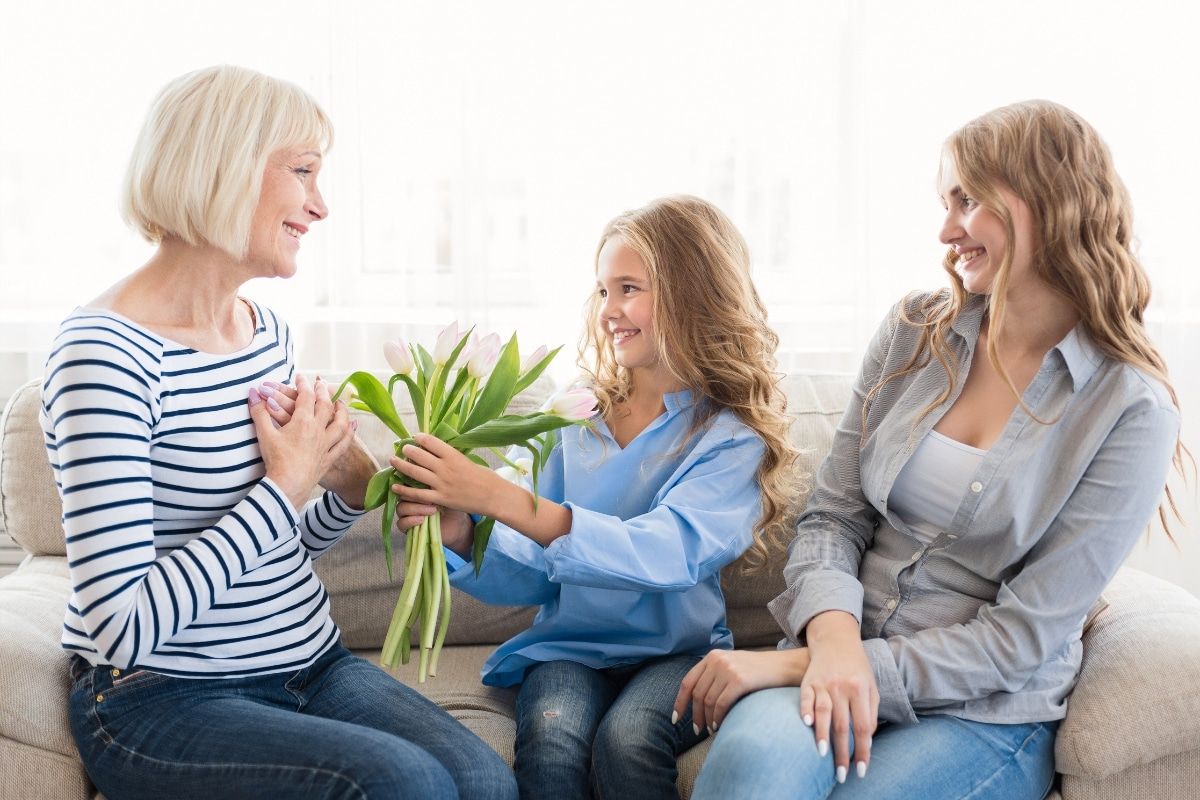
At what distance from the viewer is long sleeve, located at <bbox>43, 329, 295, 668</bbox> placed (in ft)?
4.18

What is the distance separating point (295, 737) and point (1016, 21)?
2.38 metres

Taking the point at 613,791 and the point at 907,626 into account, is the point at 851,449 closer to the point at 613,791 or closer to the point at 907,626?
the point at 907,626

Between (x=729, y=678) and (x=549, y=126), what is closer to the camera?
(x=729, y=678)

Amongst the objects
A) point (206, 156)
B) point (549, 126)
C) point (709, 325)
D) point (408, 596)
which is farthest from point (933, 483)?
point (549, 126)

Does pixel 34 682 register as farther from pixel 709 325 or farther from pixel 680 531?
pixel 709 325

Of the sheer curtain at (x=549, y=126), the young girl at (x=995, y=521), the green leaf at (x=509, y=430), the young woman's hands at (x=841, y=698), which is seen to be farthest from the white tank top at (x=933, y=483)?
the sheer curtain at (x=549, y=126)

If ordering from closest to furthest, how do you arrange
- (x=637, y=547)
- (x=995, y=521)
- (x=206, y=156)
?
(x=206, y=156) < (x=995, y=521) < (x=637, y=547)

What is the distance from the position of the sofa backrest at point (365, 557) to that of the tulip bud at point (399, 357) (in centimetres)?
61

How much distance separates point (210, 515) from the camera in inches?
56.9

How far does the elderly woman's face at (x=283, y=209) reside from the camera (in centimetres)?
147

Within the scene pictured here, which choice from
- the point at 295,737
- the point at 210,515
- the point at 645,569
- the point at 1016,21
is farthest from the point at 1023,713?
the point at 1016,21

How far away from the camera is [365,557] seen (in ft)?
6.74

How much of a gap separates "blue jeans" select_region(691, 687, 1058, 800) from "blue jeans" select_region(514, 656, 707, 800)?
15 centimetres

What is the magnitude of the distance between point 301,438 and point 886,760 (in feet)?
2.96
